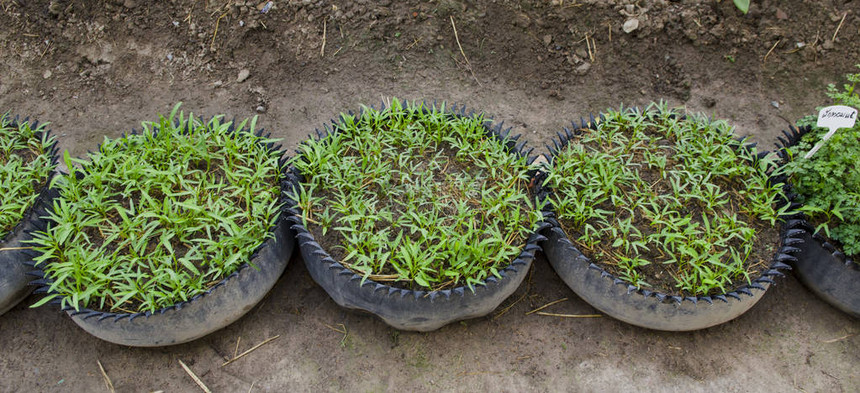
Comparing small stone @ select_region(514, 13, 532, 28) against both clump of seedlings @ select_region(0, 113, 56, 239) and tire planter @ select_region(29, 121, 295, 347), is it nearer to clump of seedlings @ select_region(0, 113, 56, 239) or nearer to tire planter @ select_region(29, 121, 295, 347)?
tire planter @ select_region(29, 121, 295, 347)

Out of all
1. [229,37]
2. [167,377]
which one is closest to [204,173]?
[167,377]

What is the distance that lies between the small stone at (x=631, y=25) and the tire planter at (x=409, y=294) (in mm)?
1867

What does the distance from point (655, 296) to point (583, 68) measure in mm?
1866

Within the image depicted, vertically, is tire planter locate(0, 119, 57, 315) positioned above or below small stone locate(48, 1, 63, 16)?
below

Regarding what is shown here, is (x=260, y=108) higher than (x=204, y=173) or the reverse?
the reverse

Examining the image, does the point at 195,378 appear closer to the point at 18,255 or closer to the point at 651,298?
the point at 18,255

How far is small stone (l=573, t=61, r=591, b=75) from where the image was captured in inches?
145

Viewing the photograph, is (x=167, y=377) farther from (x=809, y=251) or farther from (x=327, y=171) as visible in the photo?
(x=809, y=251)

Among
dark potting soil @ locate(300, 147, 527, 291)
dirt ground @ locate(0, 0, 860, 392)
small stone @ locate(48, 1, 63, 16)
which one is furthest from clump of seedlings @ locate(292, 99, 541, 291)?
small stone @ locate(48, 1, 63, 16)

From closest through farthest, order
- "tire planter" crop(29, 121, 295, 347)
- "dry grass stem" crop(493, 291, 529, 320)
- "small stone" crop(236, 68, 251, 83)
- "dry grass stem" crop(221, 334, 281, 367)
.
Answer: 1. "tire planter" crop(29, 121, 295, 347)
2. "dry grass stem" crop(221, 334, 281, 367)
3. "dry grass stem" crop(493, 291, 529, 320)
4. "small stone" crop(236, 68, 251, 83)

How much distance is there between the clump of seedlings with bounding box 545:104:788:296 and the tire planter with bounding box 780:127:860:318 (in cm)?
21

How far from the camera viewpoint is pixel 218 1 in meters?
3.79

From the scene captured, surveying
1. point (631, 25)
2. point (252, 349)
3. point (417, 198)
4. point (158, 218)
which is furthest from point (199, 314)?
point (631, 25)

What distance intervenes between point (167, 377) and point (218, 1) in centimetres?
256
